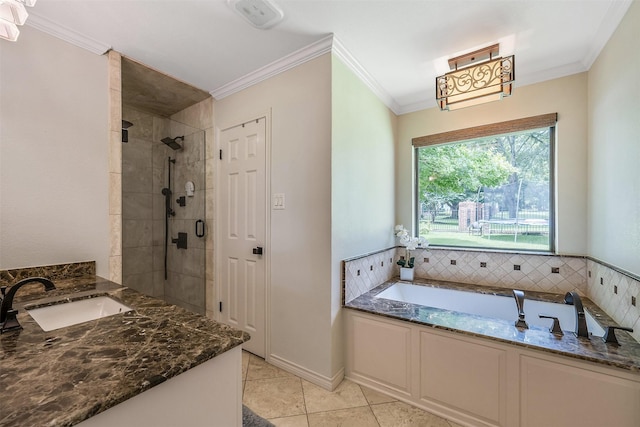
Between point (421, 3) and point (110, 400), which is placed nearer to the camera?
point (110, 400)

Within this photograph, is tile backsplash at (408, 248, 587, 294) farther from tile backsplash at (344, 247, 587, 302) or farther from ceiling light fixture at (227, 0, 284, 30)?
ceiling light fixture at (227, 0, 284, 30)

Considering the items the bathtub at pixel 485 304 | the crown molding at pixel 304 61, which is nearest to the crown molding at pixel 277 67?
the crown molding at pixel 304 61

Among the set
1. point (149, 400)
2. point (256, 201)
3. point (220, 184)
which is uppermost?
point (220, 184)

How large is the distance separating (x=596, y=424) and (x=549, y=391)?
21 centimetres

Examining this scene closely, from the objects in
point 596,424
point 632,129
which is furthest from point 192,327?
point 632,129

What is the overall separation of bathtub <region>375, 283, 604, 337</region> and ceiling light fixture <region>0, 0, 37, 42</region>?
102 inches

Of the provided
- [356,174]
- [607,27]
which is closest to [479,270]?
[356,174]

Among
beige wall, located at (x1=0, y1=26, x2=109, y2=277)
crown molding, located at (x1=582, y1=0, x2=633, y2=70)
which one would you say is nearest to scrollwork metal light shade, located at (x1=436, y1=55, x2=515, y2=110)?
crown molding, located at (x1=582, y1=0, x2=633, y2=70)

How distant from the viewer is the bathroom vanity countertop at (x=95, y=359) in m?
0.60

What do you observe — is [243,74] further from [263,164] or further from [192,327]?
[192,327]

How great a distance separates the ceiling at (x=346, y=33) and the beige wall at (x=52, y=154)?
208 mm

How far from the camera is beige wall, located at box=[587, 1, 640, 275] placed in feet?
4.89

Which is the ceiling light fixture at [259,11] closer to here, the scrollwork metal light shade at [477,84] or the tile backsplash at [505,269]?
the scrollwork metal light shade at [477,84]

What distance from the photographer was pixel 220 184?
2.70 meters
